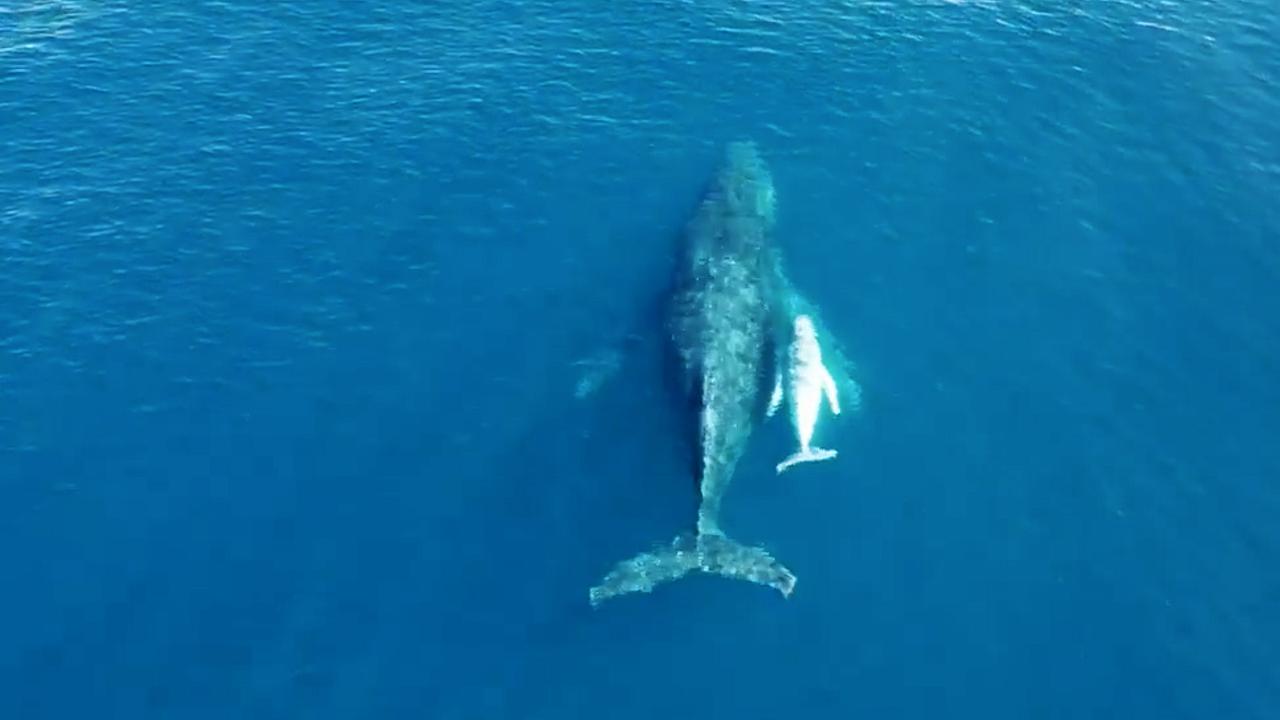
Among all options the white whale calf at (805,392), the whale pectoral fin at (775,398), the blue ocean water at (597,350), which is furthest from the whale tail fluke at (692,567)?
the whale pectoral fin at (775,398)

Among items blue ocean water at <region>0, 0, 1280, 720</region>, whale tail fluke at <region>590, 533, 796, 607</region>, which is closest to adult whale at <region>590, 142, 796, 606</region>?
whale tail fluke at <region>590, 533, 796, 607</region>

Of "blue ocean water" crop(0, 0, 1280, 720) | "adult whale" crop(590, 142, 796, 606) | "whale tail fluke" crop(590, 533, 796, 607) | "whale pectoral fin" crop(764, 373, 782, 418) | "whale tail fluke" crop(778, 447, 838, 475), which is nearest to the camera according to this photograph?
"blue ocean water" crop(0, 0, 1280, 720)

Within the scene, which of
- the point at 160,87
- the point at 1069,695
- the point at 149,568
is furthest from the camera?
the point at 160,87

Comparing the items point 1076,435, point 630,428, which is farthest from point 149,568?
point 1076,435

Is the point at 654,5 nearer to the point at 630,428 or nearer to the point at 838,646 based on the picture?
the point at 630,428

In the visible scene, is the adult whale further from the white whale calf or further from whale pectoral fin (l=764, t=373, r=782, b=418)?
the white whale calf
